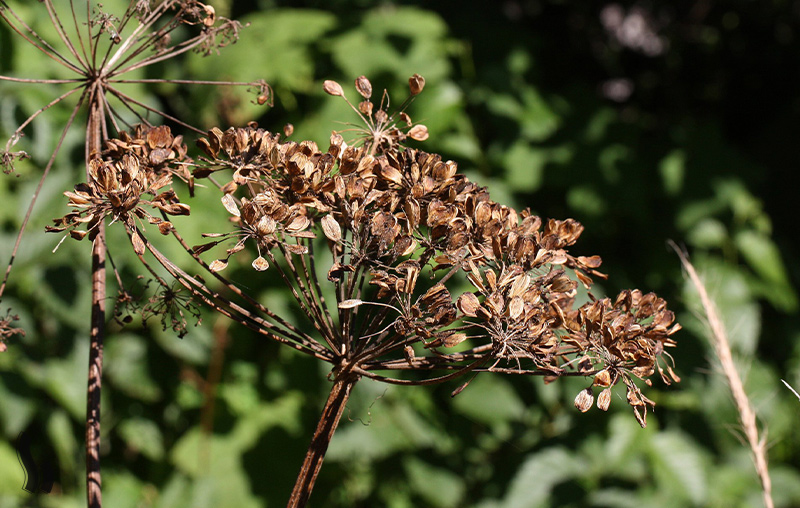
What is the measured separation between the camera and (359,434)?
179 centimetres

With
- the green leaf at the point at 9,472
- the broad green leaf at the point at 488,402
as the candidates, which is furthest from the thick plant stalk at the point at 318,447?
the green leaf at the point at 9,472

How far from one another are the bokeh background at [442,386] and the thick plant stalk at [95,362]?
1.02 m

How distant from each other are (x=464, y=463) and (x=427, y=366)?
1.49m

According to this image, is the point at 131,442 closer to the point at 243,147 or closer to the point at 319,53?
the point at 319,53

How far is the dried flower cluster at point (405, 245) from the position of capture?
527 mm

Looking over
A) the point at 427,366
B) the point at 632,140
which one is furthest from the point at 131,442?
Answer: the point at 632,140

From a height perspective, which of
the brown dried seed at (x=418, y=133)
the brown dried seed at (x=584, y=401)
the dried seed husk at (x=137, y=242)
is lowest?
the brown dried seed at (x=584, y=401)

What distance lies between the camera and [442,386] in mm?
1890

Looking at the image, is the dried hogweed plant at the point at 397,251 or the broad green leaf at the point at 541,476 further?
the broad green leaf at the point at 541,476

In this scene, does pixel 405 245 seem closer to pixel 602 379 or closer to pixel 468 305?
pixel 468 305

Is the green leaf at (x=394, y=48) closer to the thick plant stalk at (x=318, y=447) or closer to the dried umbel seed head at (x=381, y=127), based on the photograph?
the dried umbel seed head at (x=381, y=127)

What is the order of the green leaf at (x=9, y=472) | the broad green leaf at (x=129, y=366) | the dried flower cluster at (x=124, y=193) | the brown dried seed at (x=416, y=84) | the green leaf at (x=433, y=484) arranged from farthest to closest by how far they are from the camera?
the green leaf at (x=433, y=484)
the broad green leaf at (x=129, y=366)
the green leaf at (x=9, y=472)
the brown dried seed at (x=416, y=84)
the dried flower cluster at (x=124, y=193)

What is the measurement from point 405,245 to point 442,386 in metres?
1.41

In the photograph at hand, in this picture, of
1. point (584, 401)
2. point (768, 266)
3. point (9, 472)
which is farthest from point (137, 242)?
point (768, 266)
